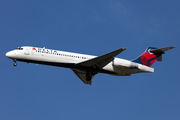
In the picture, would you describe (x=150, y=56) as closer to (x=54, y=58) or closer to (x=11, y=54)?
(x=54, y=58)

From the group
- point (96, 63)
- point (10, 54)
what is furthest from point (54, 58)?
point (10, 54)

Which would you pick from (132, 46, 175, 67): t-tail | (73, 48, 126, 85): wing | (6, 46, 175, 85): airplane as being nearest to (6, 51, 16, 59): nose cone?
(6, 46, 175, 85): airplane

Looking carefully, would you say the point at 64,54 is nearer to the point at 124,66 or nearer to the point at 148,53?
the point at 124,66

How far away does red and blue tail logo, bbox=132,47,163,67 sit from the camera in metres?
27.3

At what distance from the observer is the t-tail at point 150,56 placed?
89.7 ft

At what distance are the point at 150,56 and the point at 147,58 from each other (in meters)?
0.49

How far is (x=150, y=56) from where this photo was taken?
91.2 feet

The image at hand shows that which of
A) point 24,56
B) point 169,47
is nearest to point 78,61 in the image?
point 24,56

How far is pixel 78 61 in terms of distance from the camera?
24.9 meters

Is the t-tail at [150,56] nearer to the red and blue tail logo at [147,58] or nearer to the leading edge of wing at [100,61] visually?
the red and blue tail logo at [147,58]

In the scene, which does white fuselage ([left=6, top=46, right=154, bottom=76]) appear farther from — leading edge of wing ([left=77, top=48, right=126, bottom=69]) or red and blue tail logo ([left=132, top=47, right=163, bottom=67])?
red and blue tail logo ([left=132, top=47, right=163, bottom=67])

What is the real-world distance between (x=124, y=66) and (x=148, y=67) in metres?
2.89

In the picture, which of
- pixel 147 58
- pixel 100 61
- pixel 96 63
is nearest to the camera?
pixel 100 61

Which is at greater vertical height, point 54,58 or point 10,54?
point 10,54
